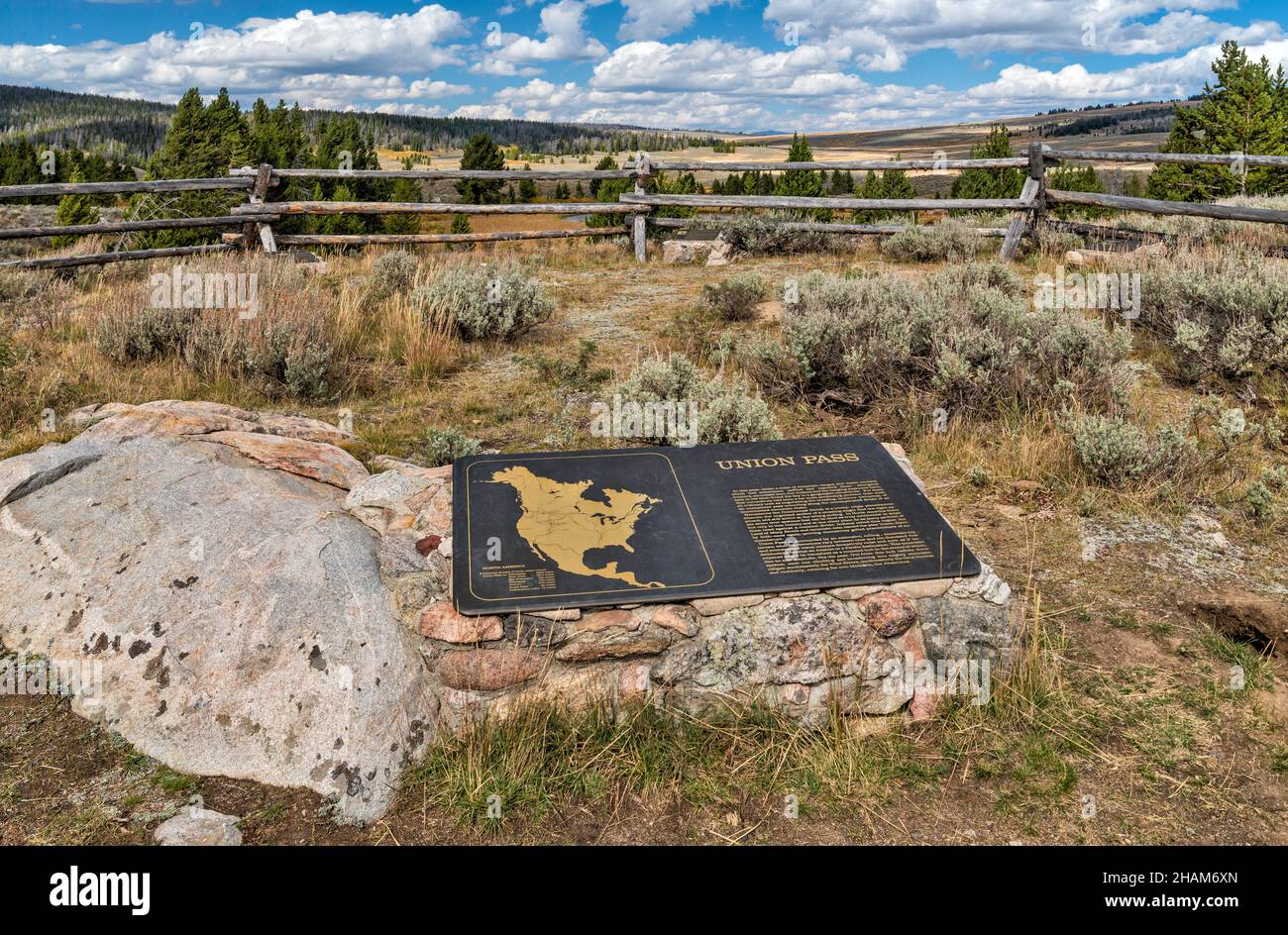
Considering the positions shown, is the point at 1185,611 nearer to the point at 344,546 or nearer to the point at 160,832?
the point at 344,546

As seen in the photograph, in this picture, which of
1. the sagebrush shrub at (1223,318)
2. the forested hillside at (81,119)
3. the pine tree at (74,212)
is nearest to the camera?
the sagebrush shrub at (1223,318)

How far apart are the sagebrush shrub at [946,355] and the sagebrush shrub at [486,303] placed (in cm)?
234

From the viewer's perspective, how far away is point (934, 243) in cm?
1172

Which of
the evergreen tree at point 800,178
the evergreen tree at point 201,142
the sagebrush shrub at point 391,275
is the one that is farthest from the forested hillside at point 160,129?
the sagebrush shrub at point 391,275

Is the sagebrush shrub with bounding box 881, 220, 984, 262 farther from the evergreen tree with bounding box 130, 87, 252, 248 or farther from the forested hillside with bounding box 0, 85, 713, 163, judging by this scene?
the forested hillside with bounding box 0, 85, 713, 163

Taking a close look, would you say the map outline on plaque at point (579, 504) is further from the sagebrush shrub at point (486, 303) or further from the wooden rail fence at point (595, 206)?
the wooden rail fence at point (595, 206)

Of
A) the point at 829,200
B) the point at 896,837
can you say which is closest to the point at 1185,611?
the point at 896,837

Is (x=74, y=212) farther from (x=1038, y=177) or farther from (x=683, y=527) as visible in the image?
(x=683, y=527)

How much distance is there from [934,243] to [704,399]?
7643 mm

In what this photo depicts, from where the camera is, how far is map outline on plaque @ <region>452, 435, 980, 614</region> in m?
3.32

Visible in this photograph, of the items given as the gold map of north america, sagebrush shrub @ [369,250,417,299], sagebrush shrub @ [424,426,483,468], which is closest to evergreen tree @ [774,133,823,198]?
sagebrush shrub @ [369,250,417,299]

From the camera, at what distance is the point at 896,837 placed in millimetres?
2947

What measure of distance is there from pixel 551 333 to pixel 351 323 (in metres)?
1.89

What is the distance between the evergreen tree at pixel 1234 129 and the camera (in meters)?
22.6
